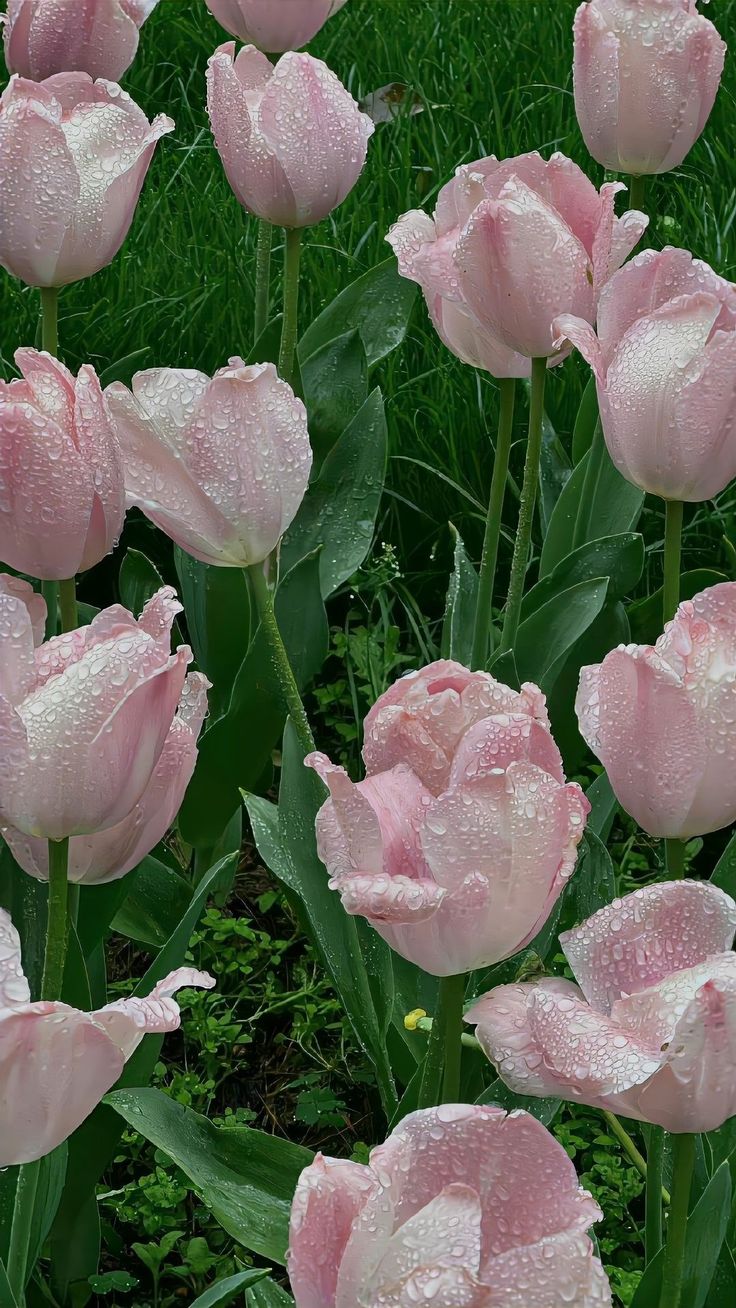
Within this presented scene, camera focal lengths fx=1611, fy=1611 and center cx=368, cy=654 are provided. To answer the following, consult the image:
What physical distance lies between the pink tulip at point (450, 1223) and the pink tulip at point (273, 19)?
131 centimetres

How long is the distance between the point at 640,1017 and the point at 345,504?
104 centimetres

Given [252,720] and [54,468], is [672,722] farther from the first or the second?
[252,720]

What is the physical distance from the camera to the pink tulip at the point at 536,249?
1197 millimetres

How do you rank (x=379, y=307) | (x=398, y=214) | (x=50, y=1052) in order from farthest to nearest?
(x=398, y=214) → (x=379, y=307) → (x=50, y=1052)

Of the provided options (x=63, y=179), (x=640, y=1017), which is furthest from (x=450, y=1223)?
(x=63, y=179)

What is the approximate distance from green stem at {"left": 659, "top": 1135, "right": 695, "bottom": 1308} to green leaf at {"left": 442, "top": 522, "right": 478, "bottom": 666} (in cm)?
77

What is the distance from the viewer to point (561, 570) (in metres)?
1.53

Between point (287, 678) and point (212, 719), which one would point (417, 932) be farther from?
point (212, 719)

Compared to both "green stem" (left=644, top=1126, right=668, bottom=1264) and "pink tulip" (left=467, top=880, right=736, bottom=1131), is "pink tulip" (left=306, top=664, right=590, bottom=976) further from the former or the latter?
"green stem" (left=644, top=1126, right=668, bottom=1264)

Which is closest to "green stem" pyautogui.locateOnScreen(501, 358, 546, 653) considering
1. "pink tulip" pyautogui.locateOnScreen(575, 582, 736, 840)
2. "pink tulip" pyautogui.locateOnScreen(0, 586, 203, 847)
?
"pink tulip" pyautogui.locateOnScreen(575, 582, 736, 840)

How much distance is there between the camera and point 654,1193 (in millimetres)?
902

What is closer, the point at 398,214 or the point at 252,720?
the point at 252,720

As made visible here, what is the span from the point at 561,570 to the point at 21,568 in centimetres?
65

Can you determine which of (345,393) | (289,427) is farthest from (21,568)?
(345,393)
